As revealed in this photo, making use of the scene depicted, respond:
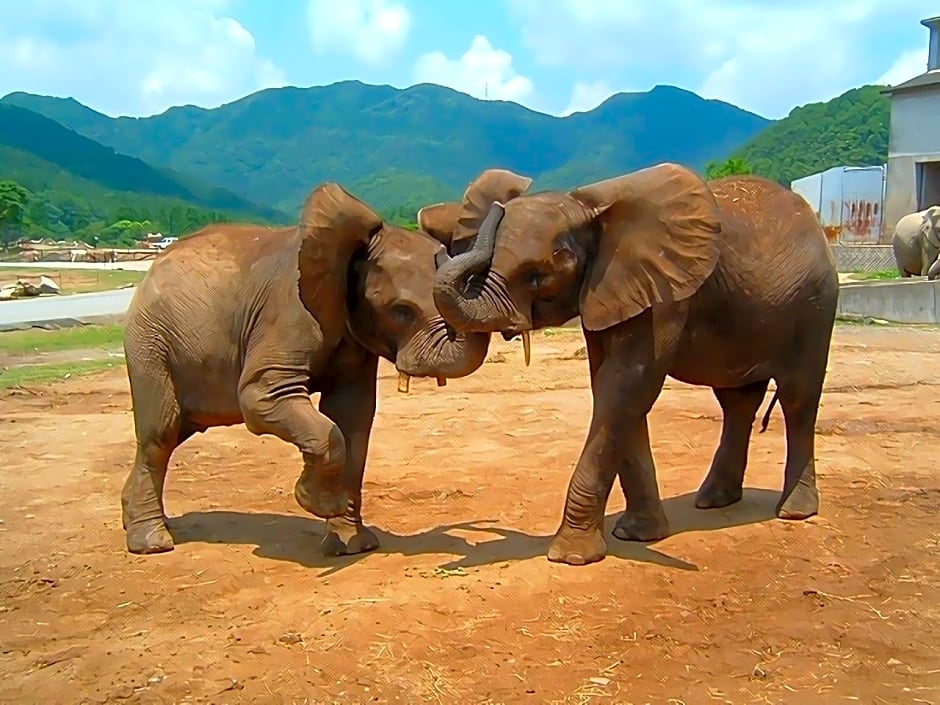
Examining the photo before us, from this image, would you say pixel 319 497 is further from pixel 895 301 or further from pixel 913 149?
pixel 913 149

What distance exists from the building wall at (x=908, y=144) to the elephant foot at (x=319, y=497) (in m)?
34.0

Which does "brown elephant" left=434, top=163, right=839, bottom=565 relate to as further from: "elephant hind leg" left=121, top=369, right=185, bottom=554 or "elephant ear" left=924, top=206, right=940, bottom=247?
"elephant ear" left=924, top=206, right=940, bottom=247

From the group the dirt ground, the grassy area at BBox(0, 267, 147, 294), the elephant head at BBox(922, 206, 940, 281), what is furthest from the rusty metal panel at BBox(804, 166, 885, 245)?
the dirt ground

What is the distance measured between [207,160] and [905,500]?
182959 mm

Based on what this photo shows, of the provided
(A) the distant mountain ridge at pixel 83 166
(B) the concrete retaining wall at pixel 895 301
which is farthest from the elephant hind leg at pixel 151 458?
(A) the distant mountain ridge at pixel 83 166

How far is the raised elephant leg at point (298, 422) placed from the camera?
5.55 metres

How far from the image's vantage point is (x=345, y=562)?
5.93m

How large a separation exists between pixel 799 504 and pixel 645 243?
225 centimetres

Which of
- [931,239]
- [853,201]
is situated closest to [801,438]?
[931,239]

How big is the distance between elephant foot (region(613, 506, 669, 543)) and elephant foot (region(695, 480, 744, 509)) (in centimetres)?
83

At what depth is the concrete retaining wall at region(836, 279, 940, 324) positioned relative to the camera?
20453mm

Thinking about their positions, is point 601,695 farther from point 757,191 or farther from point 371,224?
point 757,191

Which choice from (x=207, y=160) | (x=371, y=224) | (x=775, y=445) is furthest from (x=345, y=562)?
(x=207, y=160)

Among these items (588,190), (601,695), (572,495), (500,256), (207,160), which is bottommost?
(601,695)
